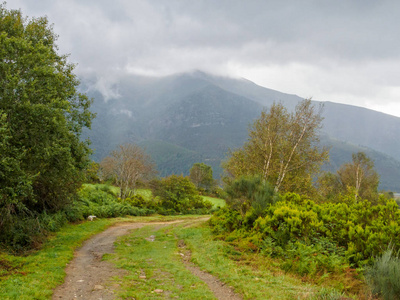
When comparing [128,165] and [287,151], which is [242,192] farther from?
[128,165]

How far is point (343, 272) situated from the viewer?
1099cm

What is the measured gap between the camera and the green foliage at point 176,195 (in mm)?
45219

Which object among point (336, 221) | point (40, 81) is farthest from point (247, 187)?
point (40, 81)

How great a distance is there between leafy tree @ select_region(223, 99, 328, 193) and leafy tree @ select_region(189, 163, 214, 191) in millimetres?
70111

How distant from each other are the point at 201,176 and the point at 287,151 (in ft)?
239

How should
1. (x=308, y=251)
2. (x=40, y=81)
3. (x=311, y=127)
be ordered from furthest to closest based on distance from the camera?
(x=311, y=127) → (x=40, y=81) → (x=308, y=251)

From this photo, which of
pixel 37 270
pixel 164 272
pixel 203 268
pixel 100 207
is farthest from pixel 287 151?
pixel 100 207

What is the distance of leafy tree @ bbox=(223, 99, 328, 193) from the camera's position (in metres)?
24.0

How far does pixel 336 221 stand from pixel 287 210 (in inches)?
98.2

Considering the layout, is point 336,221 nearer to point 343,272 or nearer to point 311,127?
point 343,272

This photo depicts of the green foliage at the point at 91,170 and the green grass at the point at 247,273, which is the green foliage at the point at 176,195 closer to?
the green foliage at the point at 91,170

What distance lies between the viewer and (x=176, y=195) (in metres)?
46.5

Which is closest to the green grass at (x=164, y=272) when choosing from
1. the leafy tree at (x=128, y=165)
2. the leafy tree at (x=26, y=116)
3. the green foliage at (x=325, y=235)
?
the green foliage at (x=325, y=235)

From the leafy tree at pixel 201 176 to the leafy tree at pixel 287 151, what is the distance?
7011 centimetres
